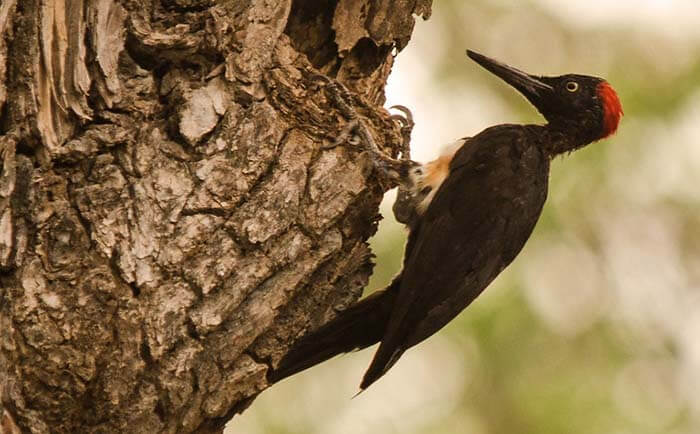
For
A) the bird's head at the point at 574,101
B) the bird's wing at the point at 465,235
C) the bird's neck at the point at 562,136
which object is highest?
the bird's head at the point at 574,101

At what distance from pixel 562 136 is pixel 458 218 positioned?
112 cm

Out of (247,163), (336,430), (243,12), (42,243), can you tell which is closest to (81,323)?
(42,243)

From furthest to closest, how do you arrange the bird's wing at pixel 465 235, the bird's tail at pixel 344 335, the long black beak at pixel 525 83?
the long black beak at pixel 525 83, the bird's wing at pixel 465 235, the bird's tail at pixel 344 335

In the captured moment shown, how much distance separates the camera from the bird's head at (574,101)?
5.15m

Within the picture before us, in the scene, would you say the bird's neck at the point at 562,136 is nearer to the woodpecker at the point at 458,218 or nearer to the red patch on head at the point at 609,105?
the woodpecker at the point at 458,218

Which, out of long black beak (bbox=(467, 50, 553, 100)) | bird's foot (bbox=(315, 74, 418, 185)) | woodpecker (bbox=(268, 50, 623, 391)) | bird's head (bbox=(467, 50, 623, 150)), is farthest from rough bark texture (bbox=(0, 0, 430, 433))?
bird's head (bbox=(467, 50, 623, 150))

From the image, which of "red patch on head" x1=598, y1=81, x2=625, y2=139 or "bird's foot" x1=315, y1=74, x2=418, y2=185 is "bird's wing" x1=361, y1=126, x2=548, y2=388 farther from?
"red patch on head" x1=598, y1=81, x2=625, y2=139

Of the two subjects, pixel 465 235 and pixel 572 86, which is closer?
pixel 465 235

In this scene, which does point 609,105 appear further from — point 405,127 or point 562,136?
point 405,127

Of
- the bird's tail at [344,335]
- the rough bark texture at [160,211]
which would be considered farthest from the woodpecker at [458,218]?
the rough bark texture at [160,211]

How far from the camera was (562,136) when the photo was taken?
16.8 feet

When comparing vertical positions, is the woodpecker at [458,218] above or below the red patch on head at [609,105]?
below

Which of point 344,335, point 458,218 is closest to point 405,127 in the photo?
point 458,218

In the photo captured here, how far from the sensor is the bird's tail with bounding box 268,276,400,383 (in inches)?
142
